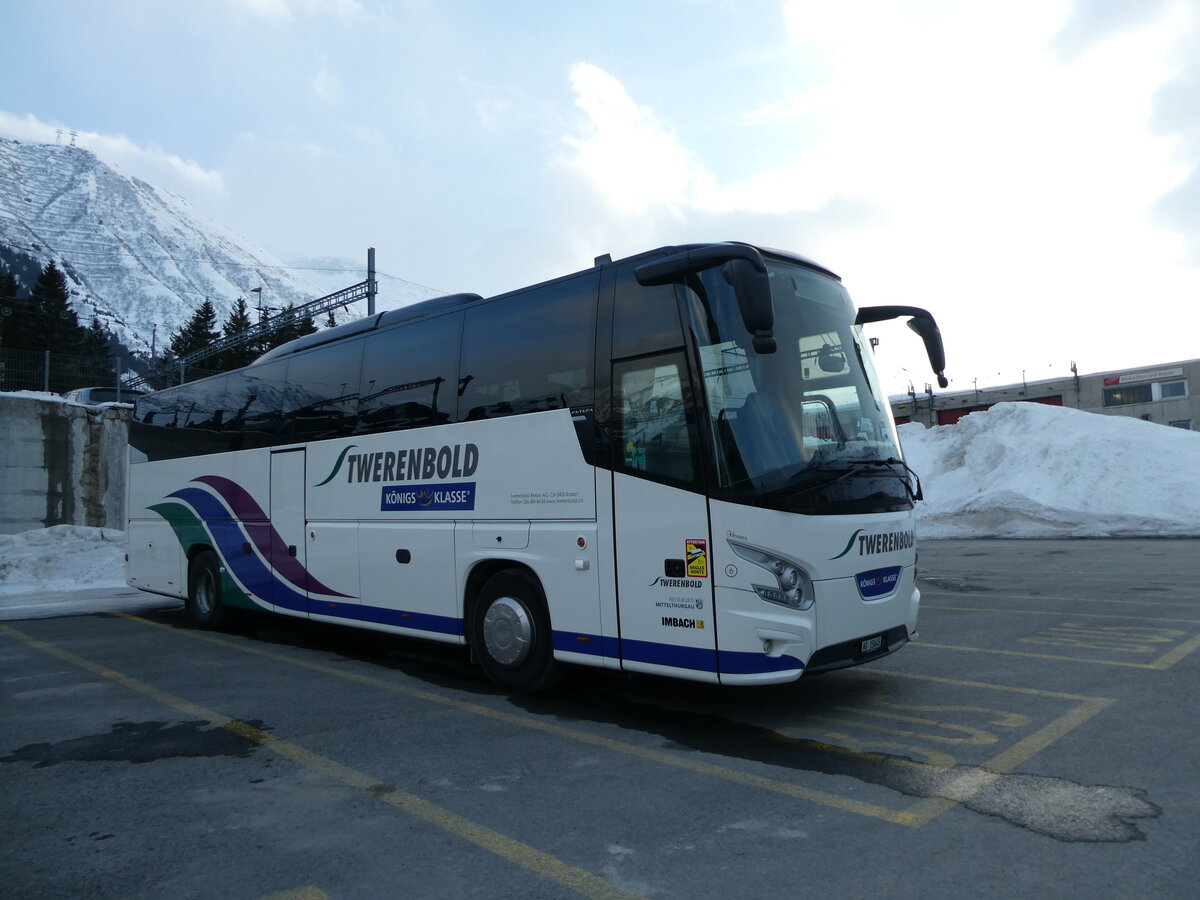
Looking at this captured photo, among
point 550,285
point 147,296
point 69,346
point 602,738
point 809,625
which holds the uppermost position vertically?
point 147,296

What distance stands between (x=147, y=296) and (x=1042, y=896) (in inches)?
8951

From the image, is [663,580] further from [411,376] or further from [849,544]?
[411,376]

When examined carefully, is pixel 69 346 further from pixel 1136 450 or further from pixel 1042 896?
pixel 1042 896

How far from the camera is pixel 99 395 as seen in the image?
73.9 feet

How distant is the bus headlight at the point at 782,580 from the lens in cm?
529

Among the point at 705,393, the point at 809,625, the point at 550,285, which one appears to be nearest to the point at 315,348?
the point at 550,285

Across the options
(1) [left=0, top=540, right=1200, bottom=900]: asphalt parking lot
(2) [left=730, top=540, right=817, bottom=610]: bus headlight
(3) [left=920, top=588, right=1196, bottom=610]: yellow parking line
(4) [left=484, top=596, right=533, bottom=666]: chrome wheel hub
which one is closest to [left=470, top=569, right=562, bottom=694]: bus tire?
(4) [left=484, top=596, right=533, bottom=666]: chrome wheel hub

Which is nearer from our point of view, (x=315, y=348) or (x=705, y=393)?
(x=705, y=393)

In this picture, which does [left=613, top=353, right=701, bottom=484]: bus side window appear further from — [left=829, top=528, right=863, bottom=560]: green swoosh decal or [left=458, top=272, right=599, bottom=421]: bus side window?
[left=829, top=528, right=863, bottom=560]: green swoosh decal

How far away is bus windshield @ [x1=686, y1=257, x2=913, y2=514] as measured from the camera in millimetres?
5410

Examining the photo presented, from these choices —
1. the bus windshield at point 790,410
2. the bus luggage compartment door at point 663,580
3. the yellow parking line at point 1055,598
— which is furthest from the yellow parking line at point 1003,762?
the yellow parking line at point 1055,598

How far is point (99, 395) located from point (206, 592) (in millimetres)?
14402

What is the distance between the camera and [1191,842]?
11.7 feet

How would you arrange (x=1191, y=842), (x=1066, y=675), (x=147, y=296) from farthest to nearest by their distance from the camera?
(x=147, y=296)
(x=1066, y=675)
(x=1191, y=842)
